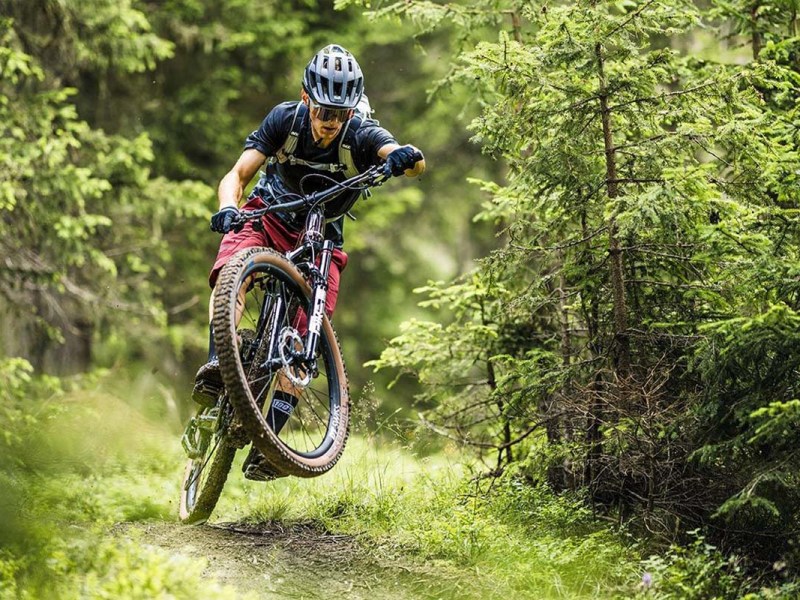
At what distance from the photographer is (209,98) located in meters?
15.0

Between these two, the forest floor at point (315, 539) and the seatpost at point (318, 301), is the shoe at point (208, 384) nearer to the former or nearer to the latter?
the seatpost at point (318, 301)

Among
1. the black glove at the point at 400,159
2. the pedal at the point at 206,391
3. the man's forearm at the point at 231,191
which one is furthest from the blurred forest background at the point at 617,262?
the man's forearm at the point at 231,191

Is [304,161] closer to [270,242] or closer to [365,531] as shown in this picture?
[270,242]

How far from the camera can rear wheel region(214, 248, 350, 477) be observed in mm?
5414

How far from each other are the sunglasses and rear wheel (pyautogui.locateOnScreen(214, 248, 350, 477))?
35.4 inches

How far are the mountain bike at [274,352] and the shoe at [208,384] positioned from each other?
0.06 meters

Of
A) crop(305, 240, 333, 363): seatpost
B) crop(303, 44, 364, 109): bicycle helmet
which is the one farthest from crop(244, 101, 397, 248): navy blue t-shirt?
crop(305, 240, 333, 363): seatpost

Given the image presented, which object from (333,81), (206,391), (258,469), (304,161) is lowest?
(258,469)

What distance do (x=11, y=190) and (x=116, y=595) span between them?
249 inches

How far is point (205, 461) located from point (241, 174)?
191 cm

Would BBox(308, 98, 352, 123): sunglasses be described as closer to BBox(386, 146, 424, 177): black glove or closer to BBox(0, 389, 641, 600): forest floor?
BBox(386, 146, 424, 177): black glove

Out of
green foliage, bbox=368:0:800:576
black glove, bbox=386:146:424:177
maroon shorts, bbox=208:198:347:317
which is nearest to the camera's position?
green foliage, bbox=368:0:800:576

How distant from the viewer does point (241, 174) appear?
21.4 ft

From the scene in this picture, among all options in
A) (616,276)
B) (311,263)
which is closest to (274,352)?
(311,263)
